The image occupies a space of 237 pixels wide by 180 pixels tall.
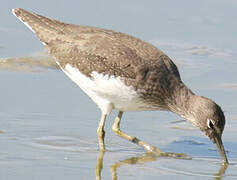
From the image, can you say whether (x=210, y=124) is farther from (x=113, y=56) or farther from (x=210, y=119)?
(x=113, y=56)

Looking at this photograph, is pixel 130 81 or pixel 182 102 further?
pixel 182 102

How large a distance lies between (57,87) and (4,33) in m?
2.51

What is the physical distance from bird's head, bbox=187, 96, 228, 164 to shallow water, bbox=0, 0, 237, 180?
0.27 m

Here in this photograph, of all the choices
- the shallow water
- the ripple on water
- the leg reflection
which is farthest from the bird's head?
the leg reflection

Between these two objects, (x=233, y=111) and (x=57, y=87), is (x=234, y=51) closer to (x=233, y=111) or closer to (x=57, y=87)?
(x=233, y=111)

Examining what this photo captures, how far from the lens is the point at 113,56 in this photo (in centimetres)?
1122

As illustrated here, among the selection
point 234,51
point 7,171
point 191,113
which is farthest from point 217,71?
point 7,171

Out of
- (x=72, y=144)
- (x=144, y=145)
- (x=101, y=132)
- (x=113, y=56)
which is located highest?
(x=113, y=56)

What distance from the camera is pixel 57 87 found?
12.9 metres

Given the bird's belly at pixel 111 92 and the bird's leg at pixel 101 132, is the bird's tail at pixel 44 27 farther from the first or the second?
the bird's leg at pixel 101 132

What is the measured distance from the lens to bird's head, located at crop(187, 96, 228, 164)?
1070 cm

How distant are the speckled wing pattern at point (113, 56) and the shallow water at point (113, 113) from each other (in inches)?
34.7

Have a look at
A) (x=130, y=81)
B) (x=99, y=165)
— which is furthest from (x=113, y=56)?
(x=99, y=165)

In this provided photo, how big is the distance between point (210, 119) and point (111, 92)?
1.45m
